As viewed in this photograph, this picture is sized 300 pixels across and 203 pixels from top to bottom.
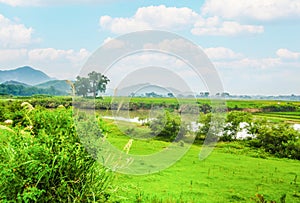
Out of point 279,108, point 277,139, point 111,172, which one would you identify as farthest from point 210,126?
point 111,172

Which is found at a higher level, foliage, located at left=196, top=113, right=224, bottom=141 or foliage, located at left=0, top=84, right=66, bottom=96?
foliage, located at left=0, top=84, right=66, bottom=96

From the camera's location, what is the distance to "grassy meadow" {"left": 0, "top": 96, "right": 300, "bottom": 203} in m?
2.22

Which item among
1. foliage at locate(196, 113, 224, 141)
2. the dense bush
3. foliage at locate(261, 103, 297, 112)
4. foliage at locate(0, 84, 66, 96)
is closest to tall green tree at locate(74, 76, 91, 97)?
the dense bush

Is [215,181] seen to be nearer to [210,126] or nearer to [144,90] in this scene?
[144,90]

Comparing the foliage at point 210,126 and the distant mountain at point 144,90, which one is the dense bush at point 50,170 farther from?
the foliage at point 210,126

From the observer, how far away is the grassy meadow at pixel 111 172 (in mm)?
2225

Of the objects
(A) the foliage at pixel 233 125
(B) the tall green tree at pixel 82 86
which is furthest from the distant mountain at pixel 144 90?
(A) the foliage at pixel 233 125

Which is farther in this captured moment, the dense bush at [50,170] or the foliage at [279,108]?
the foliage at [279,108]

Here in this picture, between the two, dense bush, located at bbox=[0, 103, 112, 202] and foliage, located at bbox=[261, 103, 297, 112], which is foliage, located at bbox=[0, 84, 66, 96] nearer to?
foliage, located at bbox=[261, 103, 297, 112]

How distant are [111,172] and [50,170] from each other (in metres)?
0.62

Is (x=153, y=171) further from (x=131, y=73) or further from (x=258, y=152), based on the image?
(x=258, y=152)

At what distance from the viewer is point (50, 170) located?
86.7 inches

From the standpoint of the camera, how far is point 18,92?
12.4 m

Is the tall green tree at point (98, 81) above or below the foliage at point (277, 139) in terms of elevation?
above
